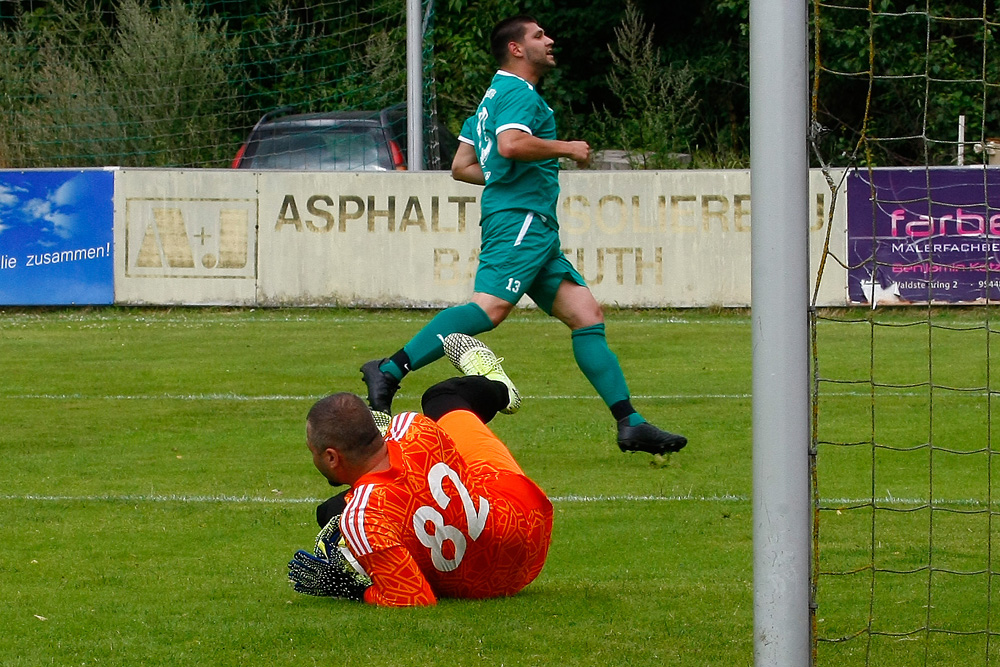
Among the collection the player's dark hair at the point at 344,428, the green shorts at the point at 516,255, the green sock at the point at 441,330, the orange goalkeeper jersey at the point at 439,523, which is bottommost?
the orange goalkeeper jersey at the point at 439,523

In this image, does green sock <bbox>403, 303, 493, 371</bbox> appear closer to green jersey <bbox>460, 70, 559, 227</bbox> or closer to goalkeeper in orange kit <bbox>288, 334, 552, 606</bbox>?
green jersey <bbox>460, 70, 559, 227</bbox>

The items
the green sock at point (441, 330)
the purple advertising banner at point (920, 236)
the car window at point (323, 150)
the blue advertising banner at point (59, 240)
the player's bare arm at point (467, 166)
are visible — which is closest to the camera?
the green sock at point (441, 330)

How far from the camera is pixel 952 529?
588cm

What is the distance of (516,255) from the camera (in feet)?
21.6

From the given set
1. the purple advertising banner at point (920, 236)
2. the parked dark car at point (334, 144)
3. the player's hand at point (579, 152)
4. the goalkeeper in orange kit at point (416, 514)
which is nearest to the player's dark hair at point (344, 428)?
the goalkeeper in orange kit at point (416, 514)

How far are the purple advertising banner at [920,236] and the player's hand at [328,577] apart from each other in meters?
10.0

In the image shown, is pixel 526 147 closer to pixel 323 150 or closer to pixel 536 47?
pixel 536 47

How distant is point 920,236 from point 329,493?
8.67 metres

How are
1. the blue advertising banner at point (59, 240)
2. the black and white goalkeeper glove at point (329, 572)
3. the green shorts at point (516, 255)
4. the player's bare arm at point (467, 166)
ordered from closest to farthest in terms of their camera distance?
the black and white goalkeeper glove at point (329, 572)
the green shorts at point (516, 255)
the player's bare arm at point (467, 166)
the blue advertising banner at point (59, 240)

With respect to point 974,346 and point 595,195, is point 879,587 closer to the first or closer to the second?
point 974,346

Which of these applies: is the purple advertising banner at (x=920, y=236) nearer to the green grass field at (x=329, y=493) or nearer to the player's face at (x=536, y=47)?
the green grass field at (x=329, y=493)

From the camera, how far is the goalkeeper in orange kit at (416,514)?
4.39 metres

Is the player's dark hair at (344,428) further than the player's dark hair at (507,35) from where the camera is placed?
No

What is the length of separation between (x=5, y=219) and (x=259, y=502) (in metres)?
9.94
